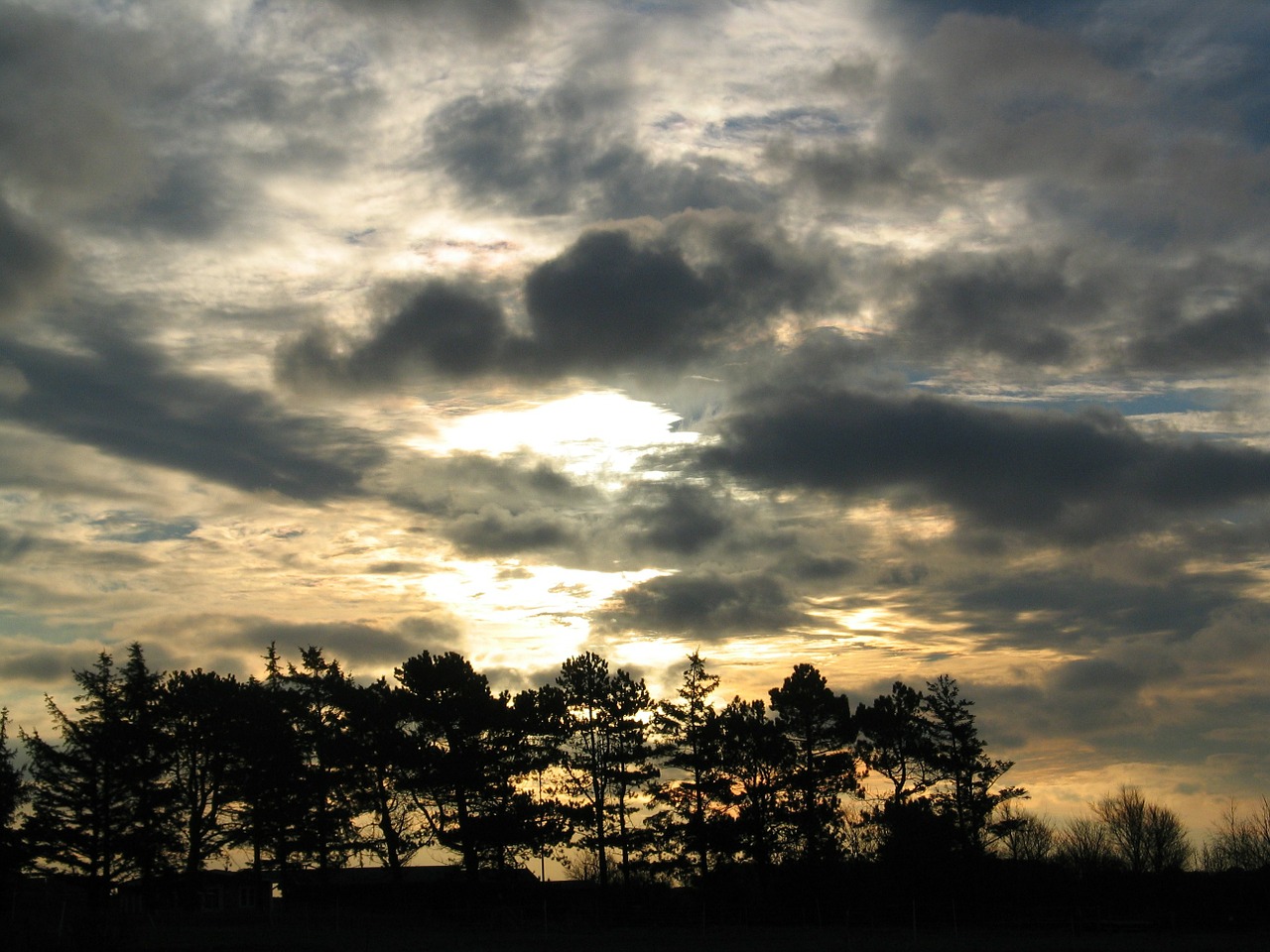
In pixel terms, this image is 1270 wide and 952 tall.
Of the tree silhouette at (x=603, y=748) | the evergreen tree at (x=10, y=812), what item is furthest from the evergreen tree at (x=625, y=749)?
the evergreen tree at (x=10, y=812)

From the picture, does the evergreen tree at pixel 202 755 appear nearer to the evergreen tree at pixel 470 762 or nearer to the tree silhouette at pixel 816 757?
the evergreen tree at pixel 470 762

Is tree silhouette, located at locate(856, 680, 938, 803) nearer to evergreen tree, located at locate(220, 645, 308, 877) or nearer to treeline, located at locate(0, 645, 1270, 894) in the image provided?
treeline, located at locate(0, 645, 1270, 894)

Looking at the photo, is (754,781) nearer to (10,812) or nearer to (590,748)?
(590,748)

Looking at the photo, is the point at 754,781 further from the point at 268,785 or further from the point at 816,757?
the point at 268,785

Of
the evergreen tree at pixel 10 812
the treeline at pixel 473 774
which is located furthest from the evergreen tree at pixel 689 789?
the evergreen tree at pixel 10 812

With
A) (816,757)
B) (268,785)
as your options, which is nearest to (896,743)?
(816,757)

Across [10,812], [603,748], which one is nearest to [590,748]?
[603,748]

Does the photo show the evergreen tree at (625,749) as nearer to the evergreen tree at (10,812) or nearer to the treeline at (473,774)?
the treeline at (473,774)

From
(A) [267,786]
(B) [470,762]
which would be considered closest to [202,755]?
(A) [267,786]

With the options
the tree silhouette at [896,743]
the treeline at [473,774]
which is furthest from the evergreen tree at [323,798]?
the tree silhouette at [896,743]

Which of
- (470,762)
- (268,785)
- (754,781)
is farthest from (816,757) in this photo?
(268,785)

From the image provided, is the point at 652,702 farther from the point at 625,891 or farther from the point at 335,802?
the point at 335,802

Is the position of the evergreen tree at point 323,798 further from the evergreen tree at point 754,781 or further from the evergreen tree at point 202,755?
the evergreen tree at point 754,781

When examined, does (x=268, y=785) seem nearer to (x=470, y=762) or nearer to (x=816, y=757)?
(x=470, y=762)
